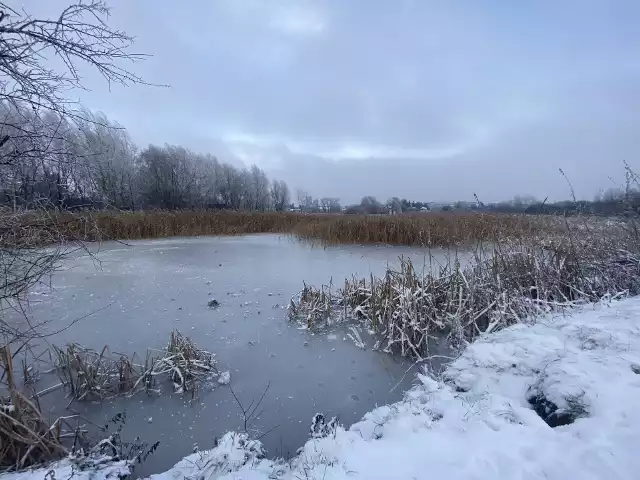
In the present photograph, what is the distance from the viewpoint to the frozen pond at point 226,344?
2.67m

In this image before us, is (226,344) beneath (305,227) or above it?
beneath

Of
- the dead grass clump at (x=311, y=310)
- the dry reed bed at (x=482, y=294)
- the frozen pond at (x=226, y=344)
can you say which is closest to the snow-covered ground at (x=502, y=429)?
the frozen pond at (x=226, y=344)

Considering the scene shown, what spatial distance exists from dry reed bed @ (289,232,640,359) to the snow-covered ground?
1.16m

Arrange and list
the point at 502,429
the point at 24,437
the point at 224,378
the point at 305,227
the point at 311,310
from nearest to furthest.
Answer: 1. the point at 502,429
2. the point at 24,437
3. the point at 224,378
4. the point at 311,310
5. the point at 305,227

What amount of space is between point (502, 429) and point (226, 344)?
2955 millimetres

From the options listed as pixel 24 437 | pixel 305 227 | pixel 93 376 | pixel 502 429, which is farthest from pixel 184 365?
pixel 305 227

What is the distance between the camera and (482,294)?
4625mm

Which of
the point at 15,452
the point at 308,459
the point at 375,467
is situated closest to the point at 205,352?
Answer: the point at 15,452

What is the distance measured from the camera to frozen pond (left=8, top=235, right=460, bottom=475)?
2.67 meters

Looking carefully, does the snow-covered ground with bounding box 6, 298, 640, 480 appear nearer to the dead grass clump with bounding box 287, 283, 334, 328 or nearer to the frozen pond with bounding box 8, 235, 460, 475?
the frozen pond with bounding box 8, 235, 460, 475

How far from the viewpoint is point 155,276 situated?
7.48m

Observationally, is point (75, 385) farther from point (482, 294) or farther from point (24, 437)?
point (482, 294)

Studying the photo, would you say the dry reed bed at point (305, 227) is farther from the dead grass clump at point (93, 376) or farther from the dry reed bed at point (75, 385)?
the dead grass clump at point (93, 376)

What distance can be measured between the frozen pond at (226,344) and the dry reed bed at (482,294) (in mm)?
479
